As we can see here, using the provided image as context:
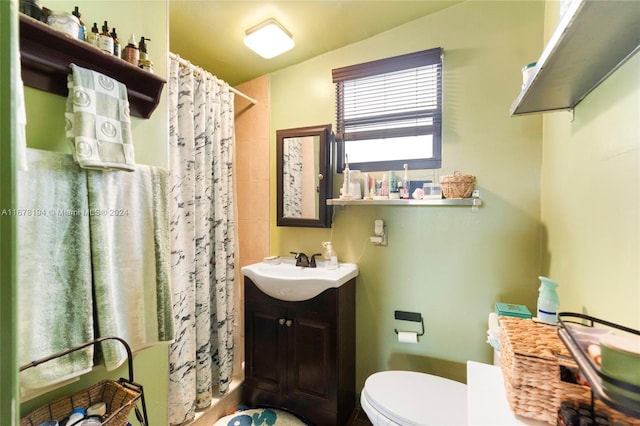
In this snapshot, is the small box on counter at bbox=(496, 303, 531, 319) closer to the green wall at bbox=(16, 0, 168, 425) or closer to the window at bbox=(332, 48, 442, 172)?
the window at bbox=(332, 48, 442, 172)

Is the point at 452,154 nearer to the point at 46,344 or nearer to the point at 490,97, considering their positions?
the point at 490,97

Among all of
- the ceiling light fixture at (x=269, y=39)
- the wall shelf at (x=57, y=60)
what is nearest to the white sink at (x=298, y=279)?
the wall shelf at (x=57, y=60)

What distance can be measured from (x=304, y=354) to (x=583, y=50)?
5.69ft

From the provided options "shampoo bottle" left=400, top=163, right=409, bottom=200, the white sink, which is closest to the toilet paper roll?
the white sink

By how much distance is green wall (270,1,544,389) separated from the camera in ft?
4.82

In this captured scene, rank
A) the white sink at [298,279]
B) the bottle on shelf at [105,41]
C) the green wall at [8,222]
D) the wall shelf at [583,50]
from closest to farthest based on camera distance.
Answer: the green wall at [8,222]
the wall shelf at [583,50]
the bottle on shelf at [105,41]
the white sink at [298,279]

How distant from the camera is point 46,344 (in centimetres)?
83

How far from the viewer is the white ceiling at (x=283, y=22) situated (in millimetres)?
1438

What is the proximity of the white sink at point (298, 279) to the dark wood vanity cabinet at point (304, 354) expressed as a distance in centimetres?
7

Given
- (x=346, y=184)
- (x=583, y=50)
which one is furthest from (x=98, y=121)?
(x=583, y=50)

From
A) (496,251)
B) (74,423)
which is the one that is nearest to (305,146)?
(496,251)

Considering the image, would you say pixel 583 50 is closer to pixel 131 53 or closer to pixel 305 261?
pixel 131 53

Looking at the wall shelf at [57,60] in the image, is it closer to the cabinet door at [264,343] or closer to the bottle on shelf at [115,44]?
the bottle on shelf at [115,44]

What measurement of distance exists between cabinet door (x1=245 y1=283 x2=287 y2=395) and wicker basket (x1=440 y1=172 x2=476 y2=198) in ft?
3.86
